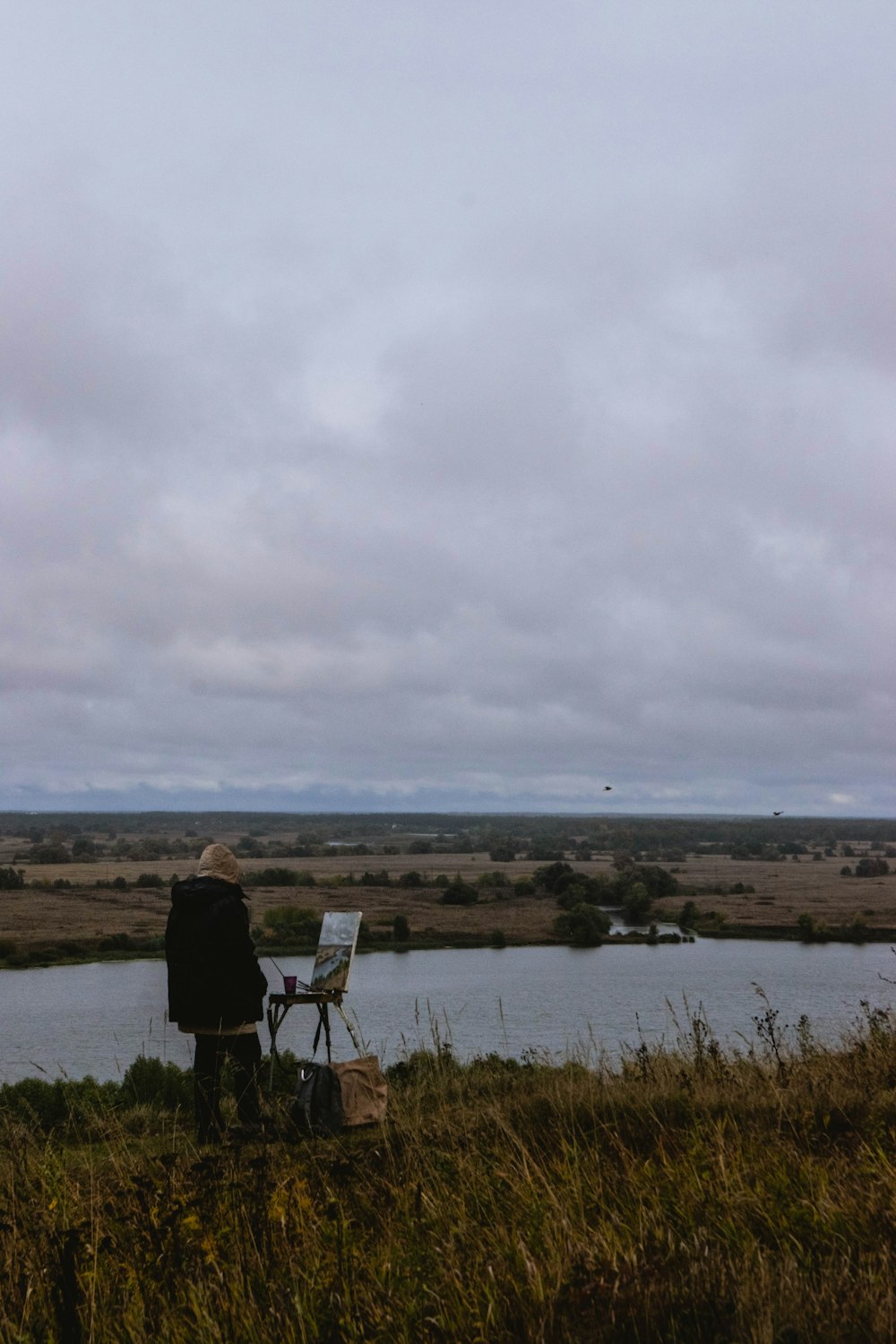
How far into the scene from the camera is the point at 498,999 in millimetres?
15164

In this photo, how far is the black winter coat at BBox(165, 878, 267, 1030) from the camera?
7.82 m

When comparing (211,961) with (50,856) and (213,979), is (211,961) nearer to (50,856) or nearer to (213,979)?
(213,979)

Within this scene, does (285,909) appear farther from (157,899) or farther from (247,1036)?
(247,1036)

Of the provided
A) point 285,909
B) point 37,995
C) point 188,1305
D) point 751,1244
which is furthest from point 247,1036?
point 285,909

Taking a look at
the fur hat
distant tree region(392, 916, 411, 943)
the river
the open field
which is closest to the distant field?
the open field

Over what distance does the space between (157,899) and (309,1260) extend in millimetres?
66134

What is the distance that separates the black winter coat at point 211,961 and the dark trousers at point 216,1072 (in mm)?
201

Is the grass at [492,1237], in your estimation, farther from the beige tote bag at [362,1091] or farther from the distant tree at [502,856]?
the distant tree at [502,856]

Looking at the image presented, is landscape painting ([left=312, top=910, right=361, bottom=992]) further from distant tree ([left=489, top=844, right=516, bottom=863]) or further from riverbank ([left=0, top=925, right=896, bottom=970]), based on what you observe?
distant tree ([left=489, top=844, right=516, bottom=863])

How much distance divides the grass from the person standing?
1.46 meters

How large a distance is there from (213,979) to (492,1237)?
439 cm

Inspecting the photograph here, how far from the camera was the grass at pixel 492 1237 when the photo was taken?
3180 mm

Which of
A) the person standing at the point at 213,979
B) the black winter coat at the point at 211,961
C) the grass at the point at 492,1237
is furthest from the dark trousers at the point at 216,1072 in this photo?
the grass at the point at 492,1237

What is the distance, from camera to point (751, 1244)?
3545 millimetres
